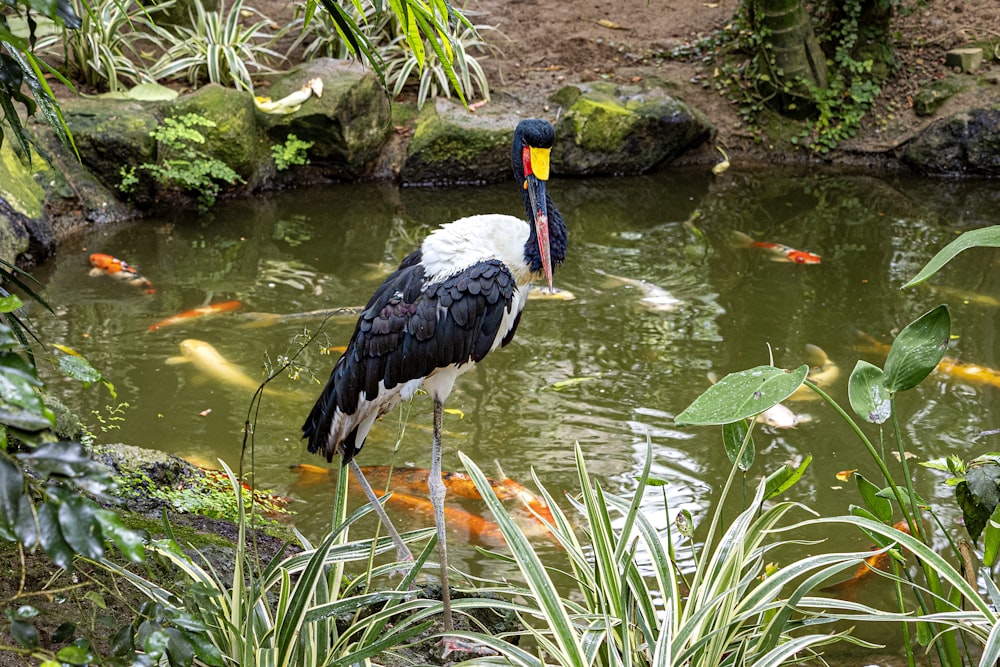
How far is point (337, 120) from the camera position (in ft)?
25.5

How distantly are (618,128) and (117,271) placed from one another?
4198 millimetres

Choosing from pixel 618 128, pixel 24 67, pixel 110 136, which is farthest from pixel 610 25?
pixel 24 67

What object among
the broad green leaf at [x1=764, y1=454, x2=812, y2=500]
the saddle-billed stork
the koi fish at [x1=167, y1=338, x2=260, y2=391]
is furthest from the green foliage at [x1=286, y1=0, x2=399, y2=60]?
the broad green leaf at [x1=764, y1=454, x2=812, y2=500]

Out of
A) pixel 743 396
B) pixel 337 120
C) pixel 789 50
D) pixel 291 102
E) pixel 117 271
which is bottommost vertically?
pixel 117 271

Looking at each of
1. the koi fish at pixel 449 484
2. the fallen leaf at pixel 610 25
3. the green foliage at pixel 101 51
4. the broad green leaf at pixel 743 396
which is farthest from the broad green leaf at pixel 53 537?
the fallen leaf at pixel 610 25

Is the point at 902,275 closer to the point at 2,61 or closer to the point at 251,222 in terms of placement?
the point at 251,222

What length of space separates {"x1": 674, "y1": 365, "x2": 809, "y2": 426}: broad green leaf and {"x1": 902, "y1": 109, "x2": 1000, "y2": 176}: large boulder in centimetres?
720

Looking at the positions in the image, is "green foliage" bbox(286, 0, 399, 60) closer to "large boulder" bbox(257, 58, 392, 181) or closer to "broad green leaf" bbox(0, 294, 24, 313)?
"large boulder" bbox(257, 58, 392, 181)

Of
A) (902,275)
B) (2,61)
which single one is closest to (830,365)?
(902,275)

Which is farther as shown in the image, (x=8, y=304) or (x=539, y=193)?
(x=539, y=193)

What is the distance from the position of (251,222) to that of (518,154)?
456cm

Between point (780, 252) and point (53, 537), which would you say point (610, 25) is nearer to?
point (780, 252)

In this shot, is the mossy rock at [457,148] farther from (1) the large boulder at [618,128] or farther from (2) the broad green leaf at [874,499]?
(2) the broad green leaf at [874,499]

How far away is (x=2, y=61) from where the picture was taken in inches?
58.7
